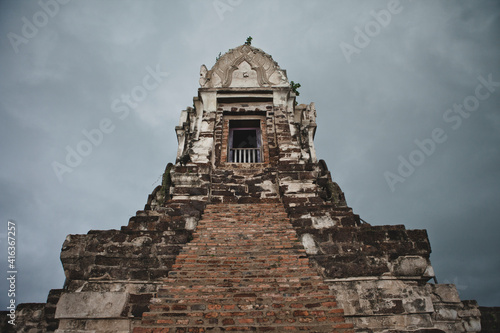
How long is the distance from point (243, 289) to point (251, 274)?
27 cm

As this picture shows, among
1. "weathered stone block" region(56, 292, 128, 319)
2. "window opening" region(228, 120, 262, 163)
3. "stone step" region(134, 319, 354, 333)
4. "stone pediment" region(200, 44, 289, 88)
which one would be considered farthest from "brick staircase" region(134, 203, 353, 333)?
"stone pediment" region(200, 44, 289, 88)

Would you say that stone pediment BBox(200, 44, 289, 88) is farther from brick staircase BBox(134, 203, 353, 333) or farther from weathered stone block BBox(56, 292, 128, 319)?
weathered stone block BBox(56, 292, 128, 319)

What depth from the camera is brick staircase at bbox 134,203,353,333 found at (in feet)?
9.15

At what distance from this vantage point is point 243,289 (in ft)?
10.4

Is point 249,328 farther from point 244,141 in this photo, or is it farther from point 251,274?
point 244,141

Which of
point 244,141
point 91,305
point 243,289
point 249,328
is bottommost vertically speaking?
point 249,328

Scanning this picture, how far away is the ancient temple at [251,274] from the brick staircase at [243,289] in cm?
1

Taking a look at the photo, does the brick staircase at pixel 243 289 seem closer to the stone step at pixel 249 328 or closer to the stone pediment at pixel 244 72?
the stone step at pixel 249 328

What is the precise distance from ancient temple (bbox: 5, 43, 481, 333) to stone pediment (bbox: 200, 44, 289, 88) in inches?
148

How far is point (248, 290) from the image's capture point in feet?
10.3

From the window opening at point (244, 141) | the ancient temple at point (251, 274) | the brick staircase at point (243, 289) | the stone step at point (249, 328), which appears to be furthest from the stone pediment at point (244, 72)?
the stone step at point (249, 328)

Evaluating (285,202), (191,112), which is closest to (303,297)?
(285,202)

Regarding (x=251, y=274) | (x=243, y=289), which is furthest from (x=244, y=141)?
(x=243, y=289)

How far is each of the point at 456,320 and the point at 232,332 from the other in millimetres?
3318
